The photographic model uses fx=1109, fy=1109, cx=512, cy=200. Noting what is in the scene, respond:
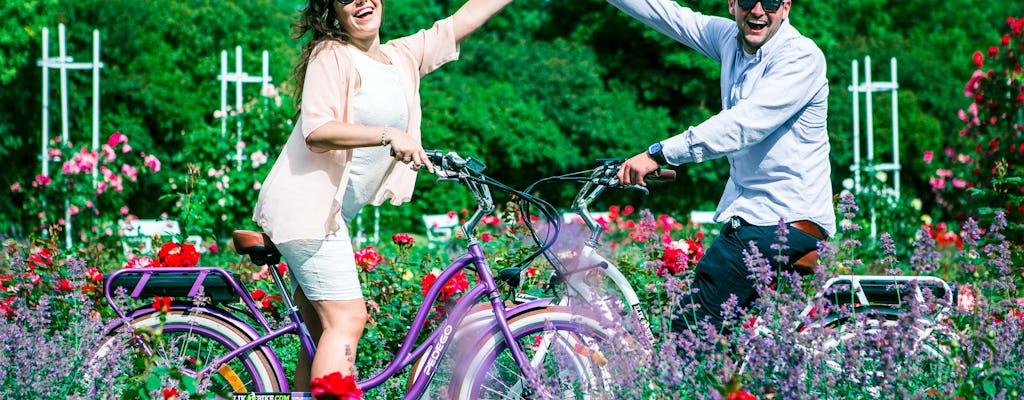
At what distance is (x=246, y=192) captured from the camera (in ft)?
27.6

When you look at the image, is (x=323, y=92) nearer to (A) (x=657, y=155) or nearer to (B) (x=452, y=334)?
(B) (x=452, y=334)

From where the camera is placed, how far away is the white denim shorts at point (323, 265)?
10.3ft

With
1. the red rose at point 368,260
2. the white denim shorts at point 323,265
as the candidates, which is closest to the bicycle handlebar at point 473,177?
the white denim shorts at point 323,265

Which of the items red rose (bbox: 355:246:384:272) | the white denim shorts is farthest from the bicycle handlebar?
red rose (bbox: 355:246:384:272)

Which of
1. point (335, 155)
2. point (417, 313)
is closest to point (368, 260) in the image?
point (417, 313)

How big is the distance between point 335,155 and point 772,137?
1230 millimetres

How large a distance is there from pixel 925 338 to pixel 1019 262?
6.77 ft

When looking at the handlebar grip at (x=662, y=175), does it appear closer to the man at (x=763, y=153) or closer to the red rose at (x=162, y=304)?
the man at (x=763, y=153)

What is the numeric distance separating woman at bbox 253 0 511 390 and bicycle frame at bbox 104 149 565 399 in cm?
15

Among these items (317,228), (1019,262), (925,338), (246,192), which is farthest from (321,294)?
(246,192)

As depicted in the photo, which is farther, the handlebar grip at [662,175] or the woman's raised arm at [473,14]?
the woman's raised arm at [473,14]

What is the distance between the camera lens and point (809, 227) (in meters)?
3.13

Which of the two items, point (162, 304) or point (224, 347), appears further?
point (224, 347)

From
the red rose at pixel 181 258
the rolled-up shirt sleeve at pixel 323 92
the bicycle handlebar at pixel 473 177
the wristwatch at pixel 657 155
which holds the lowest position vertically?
the red rose at pixel 181 258
